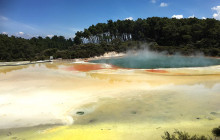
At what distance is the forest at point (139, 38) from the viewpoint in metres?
36.8

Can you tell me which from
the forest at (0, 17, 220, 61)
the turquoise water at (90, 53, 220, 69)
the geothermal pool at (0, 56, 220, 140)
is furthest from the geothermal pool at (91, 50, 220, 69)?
the geothermal pool at (0, 56, 220, 140)

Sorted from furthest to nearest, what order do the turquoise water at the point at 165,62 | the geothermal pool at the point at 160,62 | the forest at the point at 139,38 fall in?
1. the forest at the point at 139,38
2. the geothermal pool at the point at 160,62
3. the turquoise water at the point at 165,62

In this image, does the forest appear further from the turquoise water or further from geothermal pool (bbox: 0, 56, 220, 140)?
geothermal pool (bbox: 0, 56, 220, 140)

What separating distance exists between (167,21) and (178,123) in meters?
46.0

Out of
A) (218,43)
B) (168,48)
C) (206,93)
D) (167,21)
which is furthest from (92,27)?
(206,93)

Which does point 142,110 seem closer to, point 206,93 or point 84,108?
point 84,108

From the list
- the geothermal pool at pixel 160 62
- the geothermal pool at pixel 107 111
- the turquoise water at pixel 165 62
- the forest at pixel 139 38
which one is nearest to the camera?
the geothermal pool at pixel 107 111

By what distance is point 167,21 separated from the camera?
47.8 metres

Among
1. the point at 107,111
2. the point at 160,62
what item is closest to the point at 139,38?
the point at 160,62

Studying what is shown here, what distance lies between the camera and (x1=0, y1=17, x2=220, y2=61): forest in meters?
36.8

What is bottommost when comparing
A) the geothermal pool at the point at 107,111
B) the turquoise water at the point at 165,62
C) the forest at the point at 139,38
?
the geothermal pool at the point at 107,111

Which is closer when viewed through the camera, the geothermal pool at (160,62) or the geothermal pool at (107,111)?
the geothermal pool at (107,111)

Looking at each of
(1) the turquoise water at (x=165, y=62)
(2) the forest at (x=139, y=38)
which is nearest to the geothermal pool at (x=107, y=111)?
(1) the turquoise water at (x=165, y=62)

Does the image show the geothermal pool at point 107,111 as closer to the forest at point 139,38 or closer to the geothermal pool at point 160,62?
the geothermal pool at point 160,62
